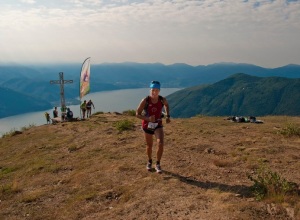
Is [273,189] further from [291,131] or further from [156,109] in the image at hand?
[291,131]

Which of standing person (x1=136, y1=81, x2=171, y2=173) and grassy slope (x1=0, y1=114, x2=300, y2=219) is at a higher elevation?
standing person (x1=136, y1=81, x2=171, y2=173)

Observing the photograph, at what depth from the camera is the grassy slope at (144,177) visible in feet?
20.7

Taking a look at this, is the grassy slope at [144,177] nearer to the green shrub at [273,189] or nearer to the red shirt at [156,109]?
the green shrub at [273,189]

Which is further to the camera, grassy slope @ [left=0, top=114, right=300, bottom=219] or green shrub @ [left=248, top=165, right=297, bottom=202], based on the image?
grassy slope @ [left=0, top=114, right=300, bottom=219]

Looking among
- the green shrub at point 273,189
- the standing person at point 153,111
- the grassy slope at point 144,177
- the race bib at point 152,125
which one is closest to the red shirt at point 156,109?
the standing person at point 153,111

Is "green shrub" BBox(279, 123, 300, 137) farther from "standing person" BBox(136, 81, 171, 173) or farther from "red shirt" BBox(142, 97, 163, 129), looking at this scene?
"red shirt" BBox(142, 97, 163, 129)

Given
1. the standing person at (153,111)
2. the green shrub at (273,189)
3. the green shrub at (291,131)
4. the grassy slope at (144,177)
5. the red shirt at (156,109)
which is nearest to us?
the green shrub at (273,189)

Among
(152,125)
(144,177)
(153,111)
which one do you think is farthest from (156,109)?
(144,177)

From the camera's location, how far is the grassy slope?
631cm

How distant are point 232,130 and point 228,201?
30.6 feet

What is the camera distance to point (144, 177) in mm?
8469

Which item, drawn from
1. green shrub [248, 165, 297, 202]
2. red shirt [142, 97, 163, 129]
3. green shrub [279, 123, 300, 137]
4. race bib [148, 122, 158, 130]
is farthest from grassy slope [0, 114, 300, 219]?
red shirt [142, 97, 163, 129]

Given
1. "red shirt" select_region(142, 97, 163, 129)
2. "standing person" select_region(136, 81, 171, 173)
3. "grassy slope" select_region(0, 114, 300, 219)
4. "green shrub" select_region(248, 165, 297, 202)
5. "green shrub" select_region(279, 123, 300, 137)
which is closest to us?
"green shrub" select_region(248, 165, 297, 202)

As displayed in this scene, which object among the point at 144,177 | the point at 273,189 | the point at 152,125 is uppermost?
the point at 152,125
